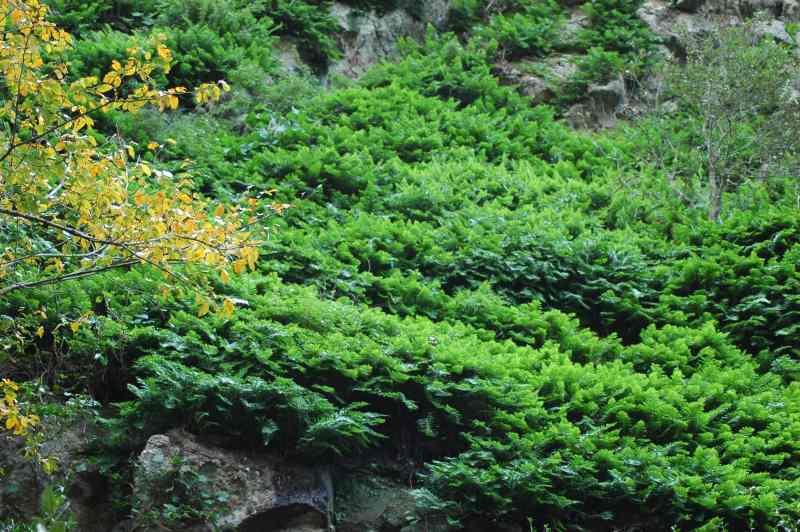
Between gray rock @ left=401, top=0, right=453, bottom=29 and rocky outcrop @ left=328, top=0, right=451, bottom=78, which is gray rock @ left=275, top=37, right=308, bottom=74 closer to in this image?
rocky outcrop @ left=328, top=0, right=451, bottom=78

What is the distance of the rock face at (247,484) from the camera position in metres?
6.11

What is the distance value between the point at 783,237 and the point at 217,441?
24.9 ft

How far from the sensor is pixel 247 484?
249 inches

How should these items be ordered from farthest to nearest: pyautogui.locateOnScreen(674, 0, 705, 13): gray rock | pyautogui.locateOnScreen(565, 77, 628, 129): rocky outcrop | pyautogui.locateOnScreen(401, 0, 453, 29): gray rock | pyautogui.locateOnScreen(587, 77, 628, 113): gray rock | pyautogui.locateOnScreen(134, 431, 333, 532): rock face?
pyautogui.locateOnScreen(401, 0, 453, 29): gray rock, pyautogui.locateOnScreen(674, 0, 705, 13): gray rock, pyautogui.locateOnScreen(587, 77, 628, 113): gray rock, pyautogui.locateOnScreen(565, 77, 628, 129): rocky outcrop, pyautogui.locateOnScreen(134, 431, 333, 532): rock face

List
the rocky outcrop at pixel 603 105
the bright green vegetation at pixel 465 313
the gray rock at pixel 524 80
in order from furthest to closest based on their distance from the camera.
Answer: the gray rock at pixel 524 80
the rocky outcrop at pixel 603 105
the bright green vegetation at pixel 465 313

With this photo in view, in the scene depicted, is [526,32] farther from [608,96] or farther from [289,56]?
[289,56]

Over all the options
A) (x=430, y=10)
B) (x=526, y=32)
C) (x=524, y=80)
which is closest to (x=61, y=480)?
(x=524, y=80)

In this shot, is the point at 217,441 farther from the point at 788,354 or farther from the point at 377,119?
the point at 377,119

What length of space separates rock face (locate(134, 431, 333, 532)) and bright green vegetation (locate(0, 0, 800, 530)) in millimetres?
191

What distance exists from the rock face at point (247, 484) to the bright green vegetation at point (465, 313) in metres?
0.19

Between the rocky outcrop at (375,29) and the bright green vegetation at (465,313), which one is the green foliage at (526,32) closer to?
the rocky outcrop at (375,29)

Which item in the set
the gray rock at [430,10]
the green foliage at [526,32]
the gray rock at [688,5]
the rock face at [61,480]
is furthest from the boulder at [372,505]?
the gray rock at [688,5]

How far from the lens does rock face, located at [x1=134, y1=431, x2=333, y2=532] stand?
611 cm

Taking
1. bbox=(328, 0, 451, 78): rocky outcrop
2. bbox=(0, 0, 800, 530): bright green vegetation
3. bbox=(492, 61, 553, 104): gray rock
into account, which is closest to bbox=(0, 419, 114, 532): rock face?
bbox=(0, 0, 800, 530): bright green vegetation
